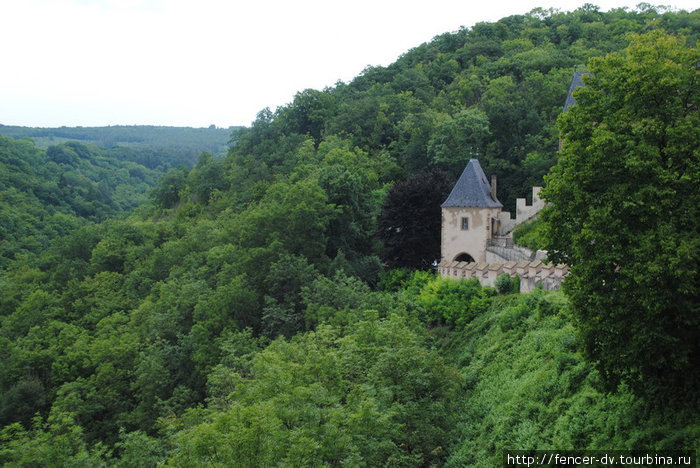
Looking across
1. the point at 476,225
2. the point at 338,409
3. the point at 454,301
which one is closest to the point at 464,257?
the point at 476,225

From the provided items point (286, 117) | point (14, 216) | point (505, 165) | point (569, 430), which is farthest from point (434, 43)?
point (569, 430)

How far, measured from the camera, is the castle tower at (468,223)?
3425 cm

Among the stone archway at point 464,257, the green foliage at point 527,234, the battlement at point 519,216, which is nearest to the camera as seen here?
the green foliage at point 527,234

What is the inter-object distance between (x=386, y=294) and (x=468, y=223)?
6515 millimetres

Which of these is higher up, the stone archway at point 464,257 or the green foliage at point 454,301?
the stone archway at point 464,257

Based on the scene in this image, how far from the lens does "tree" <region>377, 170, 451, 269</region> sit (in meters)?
36.6

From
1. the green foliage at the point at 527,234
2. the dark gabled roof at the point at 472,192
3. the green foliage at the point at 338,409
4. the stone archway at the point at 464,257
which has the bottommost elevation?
the green foliage at the point at 338,409

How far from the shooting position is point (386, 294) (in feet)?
101

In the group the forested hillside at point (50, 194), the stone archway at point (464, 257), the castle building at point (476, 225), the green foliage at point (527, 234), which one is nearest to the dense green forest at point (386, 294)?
the forested hillside at point (50, 194)

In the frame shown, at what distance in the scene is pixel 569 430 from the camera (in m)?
16.5

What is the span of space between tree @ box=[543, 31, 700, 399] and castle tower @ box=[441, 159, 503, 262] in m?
18.3

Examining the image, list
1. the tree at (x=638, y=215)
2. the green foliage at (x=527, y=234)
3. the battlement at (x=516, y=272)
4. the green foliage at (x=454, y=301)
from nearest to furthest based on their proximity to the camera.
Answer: the tree at (x=638, y=215) < the battlement at (x=516, y=272) < the green foliage at (x=454, y=301) < the green foliage at (x=527, y=234)

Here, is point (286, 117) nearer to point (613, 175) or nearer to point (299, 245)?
point (299, 245)

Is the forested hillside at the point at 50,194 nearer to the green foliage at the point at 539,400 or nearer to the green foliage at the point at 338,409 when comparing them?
the green foliage at the point at 338,409
